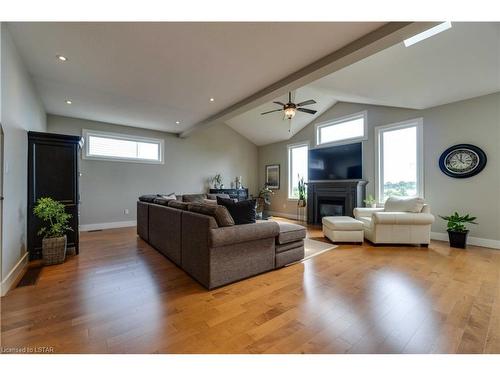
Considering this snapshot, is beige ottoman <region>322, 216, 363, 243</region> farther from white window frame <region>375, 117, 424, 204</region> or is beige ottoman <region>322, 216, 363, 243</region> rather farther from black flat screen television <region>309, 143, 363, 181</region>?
black flat screen television <region>309, 143, 363, 181</region>

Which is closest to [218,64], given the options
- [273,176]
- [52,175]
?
[52,175]

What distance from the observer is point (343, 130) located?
5.77 metres

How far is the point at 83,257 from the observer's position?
320 cm

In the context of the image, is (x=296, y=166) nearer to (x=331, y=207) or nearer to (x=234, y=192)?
(x=331, y=207)

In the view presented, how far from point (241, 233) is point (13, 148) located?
107 inches

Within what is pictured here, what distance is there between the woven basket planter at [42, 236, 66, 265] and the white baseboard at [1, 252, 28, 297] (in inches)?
8.0

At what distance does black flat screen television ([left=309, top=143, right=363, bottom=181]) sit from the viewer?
212 inches

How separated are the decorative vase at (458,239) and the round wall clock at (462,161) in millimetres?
1067

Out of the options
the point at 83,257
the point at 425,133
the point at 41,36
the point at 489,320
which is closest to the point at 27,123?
the point at 41,36

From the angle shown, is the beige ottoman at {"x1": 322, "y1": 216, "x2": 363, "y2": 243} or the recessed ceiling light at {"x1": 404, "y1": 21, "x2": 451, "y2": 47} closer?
the recessed ceiling light at {"x1": 404, "y1": 21, "x2": 451, "y2": 47}

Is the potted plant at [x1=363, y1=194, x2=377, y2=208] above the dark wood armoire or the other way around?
the other way around

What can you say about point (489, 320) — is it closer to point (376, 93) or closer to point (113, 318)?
point (113, 318)

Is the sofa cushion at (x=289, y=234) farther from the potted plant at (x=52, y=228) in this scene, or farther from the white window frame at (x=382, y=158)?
the white window frame at (x=382, y=158)

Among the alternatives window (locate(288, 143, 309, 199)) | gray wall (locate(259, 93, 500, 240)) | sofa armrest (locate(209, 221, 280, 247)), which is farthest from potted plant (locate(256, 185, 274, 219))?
sofa armrest (locate(209, 221, 280, 247))
